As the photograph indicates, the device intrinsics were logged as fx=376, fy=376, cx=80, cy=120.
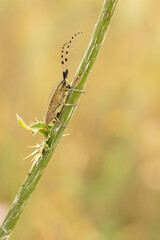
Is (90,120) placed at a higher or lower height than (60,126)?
lower

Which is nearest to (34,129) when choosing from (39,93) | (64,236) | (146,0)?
(64,236)

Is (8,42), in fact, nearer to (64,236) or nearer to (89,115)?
(89,115)

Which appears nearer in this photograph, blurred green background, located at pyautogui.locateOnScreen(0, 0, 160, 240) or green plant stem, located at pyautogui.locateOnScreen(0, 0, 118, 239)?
green plant stem, located at pyautogui.locateOnScreen(0, 0, 118, 239)

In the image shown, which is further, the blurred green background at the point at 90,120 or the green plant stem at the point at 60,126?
the blurred green background at the point at 90,120
